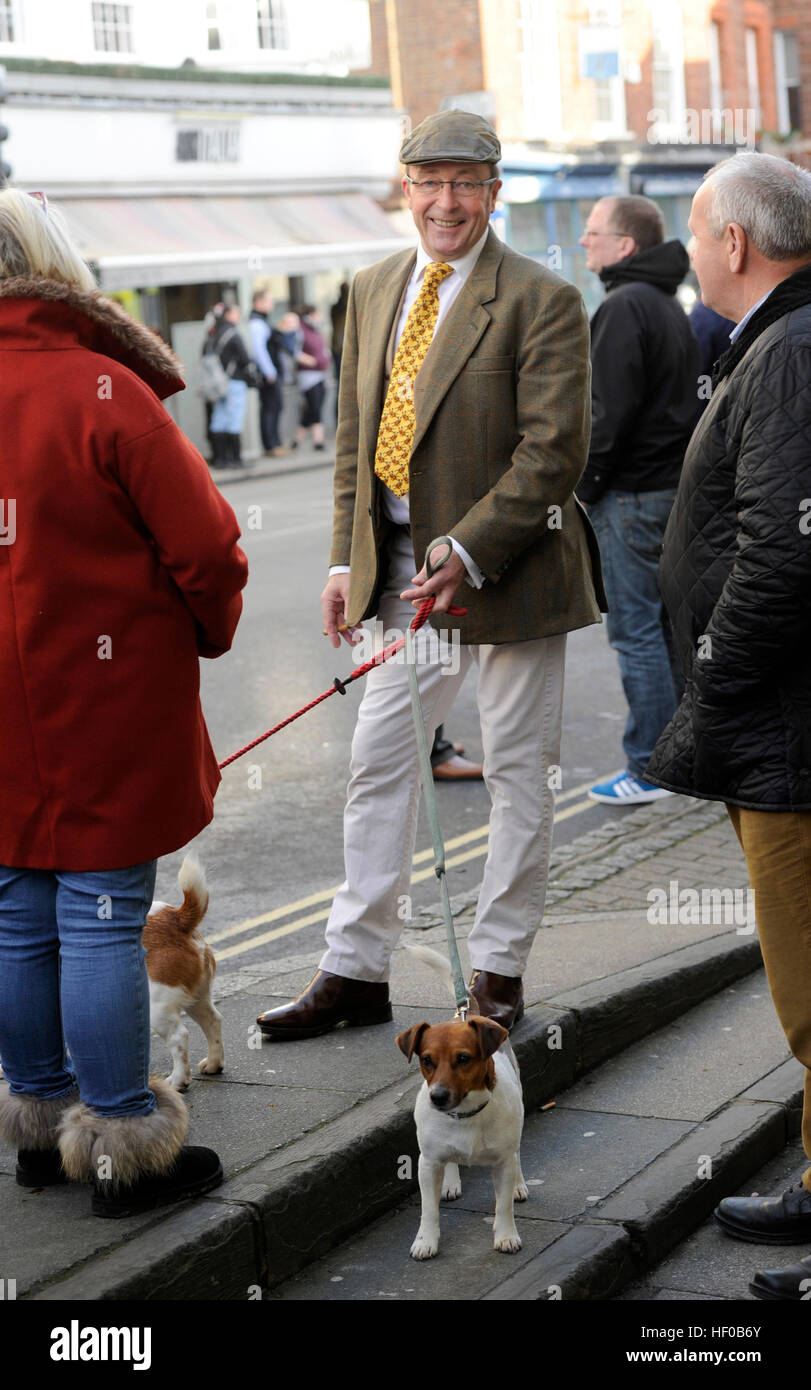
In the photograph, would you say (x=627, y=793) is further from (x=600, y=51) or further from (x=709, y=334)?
(x=600, y=51)

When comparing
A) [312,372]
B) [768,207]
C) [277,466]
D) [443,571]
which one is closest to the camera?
[768,207]

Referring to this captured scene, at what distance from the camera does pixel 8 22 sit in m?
23.9

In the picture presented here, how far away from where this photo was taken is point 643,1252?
3.69m

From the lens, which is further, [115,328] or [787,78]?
[787,78]

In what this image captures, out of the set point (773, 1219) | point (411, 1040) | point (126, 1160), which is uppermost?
point (411, 1040)

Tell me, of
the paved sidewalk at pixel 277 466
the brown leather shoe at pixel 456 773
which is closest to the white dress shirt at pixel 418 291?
the brown leather shoe at pixel 456 773

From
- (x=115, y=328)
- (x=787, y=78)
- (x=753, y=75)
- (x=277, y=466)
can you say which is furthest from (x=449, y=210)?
(x=787, y=78)

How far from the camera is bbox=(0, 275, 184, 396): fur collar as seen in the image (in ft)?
10.6

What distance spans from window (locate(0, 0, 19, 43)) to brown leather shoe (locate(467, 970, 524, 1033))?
22731 mm

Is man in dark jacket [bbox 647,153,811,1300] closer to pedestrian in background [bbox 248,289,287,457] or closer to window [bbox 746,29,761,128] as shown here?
pedestrian in background [bbox 248,289,287,457]

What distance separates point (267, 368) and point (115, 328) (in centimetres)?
2122

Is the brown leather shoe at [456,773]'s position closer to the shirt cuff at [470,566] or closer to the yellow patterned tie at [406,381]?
the yellow patterned tie at [406,381]

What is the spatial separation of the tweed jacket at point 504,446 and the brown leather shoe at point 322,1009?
0.97 m

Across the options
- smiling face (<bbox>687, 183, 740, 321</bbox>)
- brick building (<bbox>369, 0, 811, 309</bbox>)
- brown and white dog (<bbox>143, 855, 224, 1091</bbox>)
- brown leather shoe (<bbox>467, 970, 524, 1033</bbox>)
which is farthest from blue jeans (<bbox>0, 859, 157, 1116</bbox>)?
brick building (<bbox>369, 0, 811, 309</bbox>)
